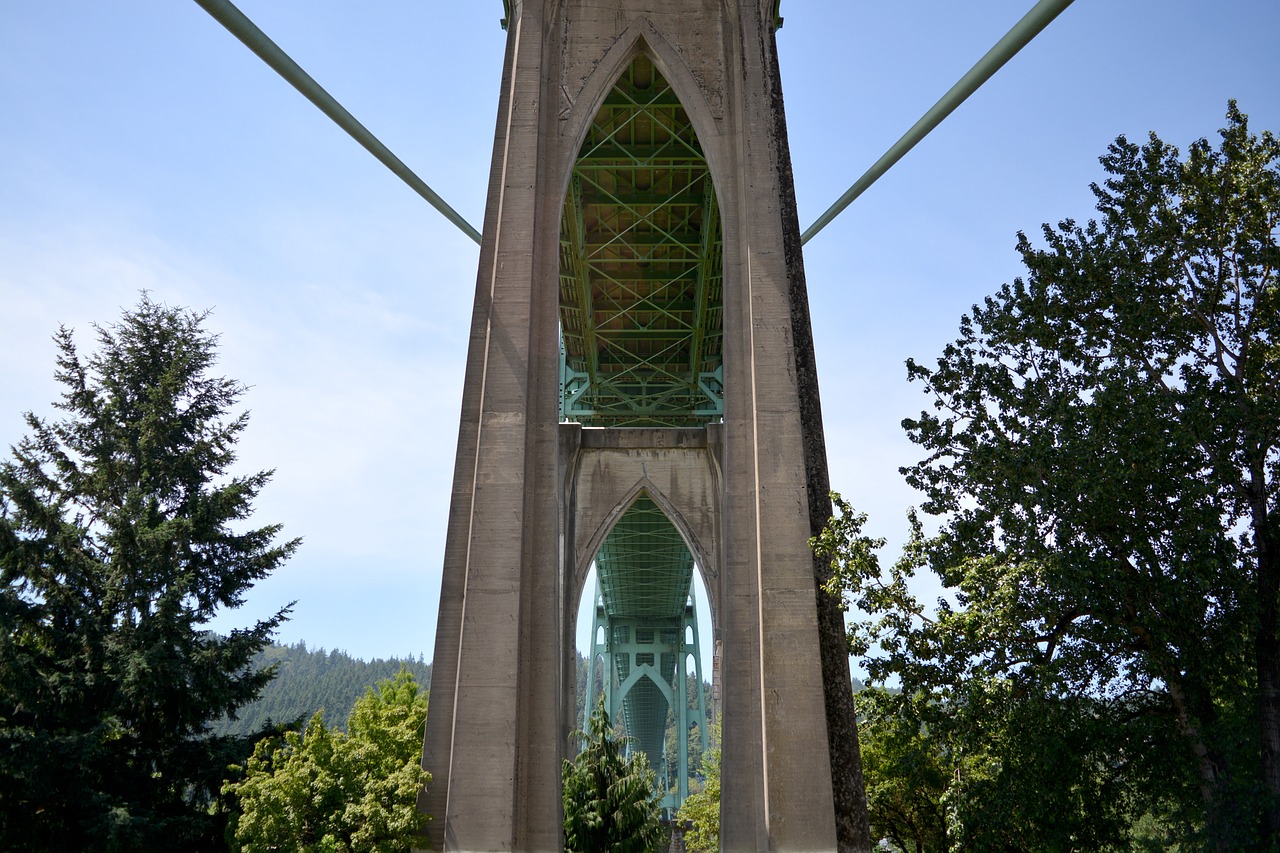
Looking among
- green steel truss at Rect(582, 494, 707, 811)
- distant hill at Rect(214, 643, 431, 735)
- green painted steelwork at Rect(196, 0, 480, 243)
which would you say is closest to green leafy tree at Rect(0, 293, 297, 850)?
green painted steelwork at Rect(196, 0, 480, 243)

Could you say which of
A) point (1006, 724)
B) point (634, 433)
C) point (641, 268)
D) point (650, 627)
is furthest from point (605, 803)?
point (650, 627)

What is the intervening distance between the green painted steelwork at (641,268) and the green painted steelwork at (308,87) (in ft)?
26.7

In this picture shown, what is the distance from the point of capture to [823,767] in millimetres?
14883

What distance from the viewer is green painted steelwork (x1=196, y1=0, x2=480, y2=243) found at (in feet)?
29.7

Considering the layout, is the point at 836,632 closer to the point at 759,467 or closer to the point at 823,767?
the point at 823,767

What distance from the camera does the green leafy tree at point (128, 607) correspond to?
61.1ft

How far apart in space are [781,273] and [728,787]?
9.25 m

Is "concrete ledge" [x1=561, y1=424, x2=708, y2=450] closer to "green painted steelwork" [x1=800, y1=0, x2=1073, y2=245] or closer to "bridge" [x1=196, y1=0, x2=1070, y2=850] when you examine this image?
"bridge" [x1=196, y1=0, x2=1070, y2=850]

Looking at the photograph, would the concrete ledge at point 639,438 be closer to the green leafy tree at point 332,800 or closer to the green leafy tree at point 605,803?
the green leafy tree at point 605,803

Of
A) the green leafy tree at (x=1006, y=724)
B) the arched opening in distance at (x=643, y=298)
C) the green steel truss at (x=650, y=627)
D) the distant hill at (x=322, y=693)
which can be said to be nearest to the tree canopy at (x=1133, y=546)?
the green leafy tree at (x=1006, y=724)

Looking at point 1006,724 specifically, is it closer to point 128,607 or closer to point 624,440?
point 624,440

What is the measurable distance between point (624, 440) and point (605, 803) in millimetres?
8974

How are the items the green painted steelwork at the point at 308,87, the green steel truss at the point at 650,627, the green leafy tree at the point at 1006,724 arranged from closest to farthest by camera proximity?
1. the green painted steelwork at the point at 308,87
2. the green leafy tree at the point at 1006,724
3. the green steel truss at the point at 650,627

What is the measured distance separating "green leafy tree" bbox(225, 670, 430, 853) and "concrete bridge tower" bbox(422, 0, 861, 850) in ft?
1.93
